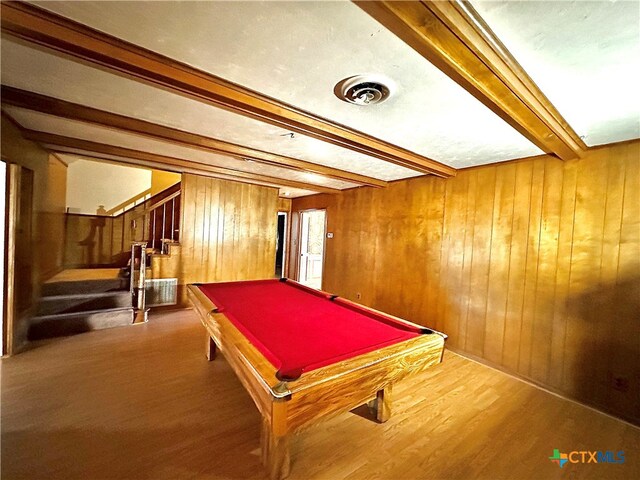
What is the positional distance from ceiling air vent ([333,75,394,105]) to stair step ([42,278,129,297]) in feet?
13.8

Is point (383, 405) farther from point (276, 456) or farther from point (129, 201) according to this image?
point (129, 201)

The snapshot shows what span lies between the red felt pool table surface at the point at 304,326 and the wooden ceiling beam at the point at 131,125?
5.11ft

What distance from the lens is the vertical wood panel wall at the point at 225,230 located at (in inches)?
173

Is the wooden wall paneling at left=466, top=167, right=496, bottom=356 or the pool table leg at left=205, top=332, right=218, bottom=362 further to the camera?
the wooden wall paneling at left=466, top=167, right=496, bottom=356

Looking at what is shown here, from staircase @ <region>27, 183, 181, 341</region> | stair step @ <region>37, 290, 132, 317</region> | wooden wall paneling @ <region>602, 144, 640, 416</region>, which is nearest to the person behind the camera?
wooden wall paneling @ <region>602, 144, 640, 416</region>

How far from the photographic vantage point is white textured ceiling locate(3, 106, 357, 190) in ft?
7.47

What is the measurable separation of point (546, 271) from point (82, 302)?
5.58 meters

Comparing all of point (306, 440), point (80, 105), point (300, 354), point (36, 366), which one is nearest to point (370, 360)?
point (300, 354)

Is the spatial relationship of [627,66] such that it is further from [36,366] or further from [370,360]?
[36,366]

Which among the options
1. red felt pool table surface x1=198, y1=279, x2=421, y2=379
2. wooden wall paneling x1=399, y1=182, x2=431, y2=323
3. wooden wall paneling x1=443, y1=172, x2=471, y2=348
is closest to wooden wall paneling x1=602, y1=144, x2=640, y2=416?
wooden wall paneling x1=443, y1=172, x2=471, y2=348

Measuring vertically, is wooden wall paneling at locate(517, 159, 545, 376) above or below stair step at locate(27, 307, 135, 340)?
above

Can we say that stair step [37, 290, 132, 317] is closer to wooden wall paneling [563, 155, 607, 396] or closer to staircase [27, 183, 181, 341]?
staircase [27, 183, 181, 341]

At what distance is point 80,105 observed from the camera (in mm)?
1957

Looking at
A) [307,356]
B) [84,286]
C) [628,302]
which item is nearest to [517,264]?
[628,302]
